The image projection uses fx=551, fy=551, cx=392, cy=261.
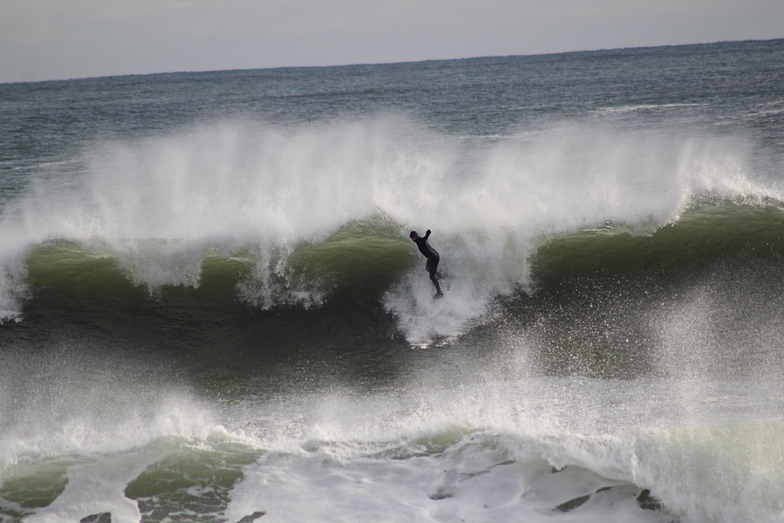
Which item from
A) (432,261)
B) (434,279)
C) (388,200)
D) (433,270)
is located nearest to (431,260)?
(432,261)

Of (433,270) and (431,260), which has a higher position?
(431,260)

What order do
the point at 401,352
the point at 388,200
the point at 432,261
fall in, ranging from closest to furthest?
1. the point at 401,352
2. the point at 432,261
3. the point at 388,200

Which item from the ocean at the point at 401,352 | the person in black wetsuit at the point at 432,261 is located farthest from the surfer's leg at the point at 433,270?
the ocean at the point at 401,352

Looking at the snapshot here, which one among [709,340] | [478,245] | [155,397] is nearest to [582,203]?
[478,245]

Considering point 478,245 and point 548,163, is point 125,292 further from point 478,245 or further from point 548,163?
Result: point 548,163

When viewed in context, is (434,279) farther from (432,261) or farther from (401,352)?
(401,352)

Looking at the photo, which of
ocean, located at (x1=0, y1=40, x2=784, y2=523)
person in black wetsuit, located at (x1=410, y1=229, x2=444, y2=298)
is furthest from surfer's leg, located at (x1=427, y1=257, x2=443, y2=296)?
ocean, located at (x1=0, y1=40, x2=784, y2=523)

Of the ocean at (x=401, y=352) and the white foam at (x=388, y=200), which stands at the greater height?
the white foam at (x=388, y=200)

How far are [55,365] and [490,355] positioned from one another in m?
5.84

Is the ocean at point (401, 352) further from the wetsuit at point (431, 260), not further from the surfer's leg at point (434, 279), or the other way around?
the wetsuit at point (431, 260)

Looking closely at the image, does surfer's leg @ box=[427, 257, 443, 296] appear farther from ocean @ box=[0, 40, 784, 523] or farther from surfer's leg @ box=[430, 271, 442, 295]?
ocean @ box=[0, 40, 784, 523]

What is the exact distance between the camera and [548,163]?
1639 centimetres

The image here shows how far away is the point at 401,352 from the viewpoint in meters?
7.34

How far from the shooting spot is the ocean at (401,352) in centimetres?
526
